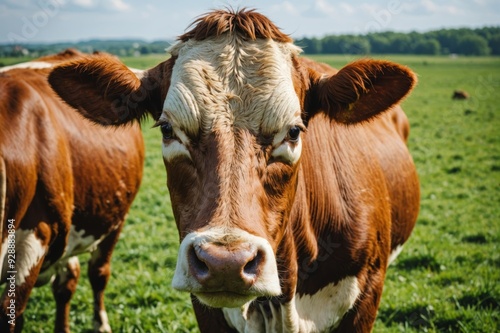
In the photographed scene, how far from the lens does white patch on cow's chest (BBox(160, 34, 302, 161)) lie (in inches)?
87.9

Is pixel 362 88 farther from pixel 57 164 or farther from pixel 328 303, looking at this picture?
pixel 57 164

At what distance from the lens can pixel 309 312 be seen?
116 inches

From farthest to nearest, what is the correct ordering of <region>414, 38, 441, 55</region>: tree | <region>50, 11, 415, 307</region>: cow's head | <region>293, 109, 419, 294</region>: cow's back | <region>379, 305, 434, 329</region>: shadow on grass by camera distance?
<region>414, 38, 441, 55</region>: tree, <region>379, 305, 434, 329</region>: shadow on grass, <region>293, 109, 419, 294</region>: cow's back, <region>50, 11, 415, 307</region>: cow's head

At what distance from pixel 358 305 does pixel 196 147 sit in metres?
1.57

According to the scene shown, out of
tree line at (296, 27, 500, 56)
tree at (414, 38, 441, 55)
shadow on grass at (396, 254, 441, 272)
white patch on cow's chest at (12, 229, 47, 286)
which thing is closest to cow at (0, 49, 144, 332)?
white patch on cow's chest at (12, 229, 47, 286)

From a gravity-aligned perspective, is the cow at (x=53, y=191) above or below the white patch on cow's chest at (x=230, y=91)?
below

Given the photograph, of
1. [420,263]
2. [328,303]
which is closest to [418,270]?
[420,263]

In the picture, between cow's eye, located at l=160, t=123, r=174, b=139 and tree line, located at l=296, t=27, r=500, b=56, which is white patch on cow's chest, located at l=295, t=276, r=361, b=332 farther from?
tree line, located at l=296, t=27, r=500, b=56

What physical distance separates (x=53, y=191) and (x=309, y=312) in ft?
7.41

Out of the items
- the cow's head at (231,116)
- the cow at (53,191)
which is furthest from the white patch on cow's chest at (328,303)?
the cow at (53,191)

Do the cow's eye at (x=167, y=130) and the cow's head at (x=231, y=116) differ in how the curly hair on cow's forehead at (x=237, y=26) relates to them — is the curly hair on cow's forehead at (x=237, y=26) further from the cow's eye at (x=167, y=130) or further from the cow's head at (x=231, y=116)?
the cow's eye at (x=167, y=130)

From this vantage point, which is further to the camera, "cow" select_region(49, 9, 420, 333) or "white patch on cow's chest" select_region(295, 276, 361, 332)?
"white patch on cow's chest" select_region(295, 276, 361, 332)

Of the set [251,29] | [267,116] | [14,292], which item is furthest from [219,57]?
[14,292]

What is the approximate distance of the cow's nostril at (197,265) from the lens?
6.20 ft
